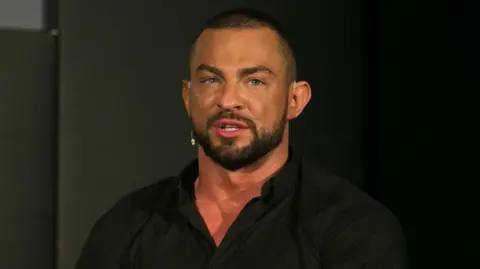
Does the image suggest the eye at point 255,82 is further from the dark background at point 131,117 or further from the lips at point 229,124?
the dark background at point 131,117

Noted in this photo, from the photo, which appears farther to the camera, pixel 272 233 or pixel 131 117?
pixel 131 117

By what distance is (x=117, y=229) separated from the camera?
3.05 ft

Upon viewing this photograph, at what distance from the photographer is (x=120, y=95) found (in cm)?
112

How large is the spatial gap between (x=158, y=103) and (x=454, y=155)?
478 mm

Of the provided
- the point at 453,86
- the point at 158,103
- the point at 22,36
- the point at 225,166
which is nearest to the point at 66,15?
the point at 22,36

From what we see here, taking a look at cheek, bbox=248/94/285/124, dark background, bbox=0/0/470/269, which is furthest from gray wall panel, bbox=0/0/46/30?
cheek, bbox=248/94/285/124

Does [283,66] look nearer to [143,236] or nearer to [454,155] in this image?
[143,236]

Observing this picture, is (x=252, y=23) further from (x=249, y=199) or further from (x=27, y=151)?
(x=27, y=151)

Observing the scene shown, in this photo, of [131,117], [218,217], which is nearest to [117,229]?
[218,217]

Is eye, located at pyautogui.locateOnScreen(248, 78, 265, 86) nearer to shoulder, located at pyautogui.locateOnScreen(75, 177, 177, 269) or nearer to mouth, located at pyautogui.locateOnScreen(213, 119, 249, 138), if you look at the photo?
mouth, located at pyautogui.locateOnScreen(213, 119, 249, 138)

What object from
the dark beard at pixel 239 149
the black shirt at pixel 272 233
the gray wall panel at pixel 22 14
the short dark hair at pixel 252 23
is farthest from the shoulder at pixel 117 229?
the gray wall panel at pixel 22 14

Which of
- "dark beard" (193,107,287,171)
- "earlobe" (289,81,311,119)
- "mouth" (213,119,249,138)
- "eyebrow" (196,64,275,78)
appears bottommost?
"dark beard" (193,107,287,171)

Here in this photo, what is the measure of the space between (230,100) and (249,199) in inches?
5.5

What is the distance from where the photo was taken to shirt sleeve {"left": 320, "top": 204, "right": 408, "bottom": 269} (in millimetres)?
816
